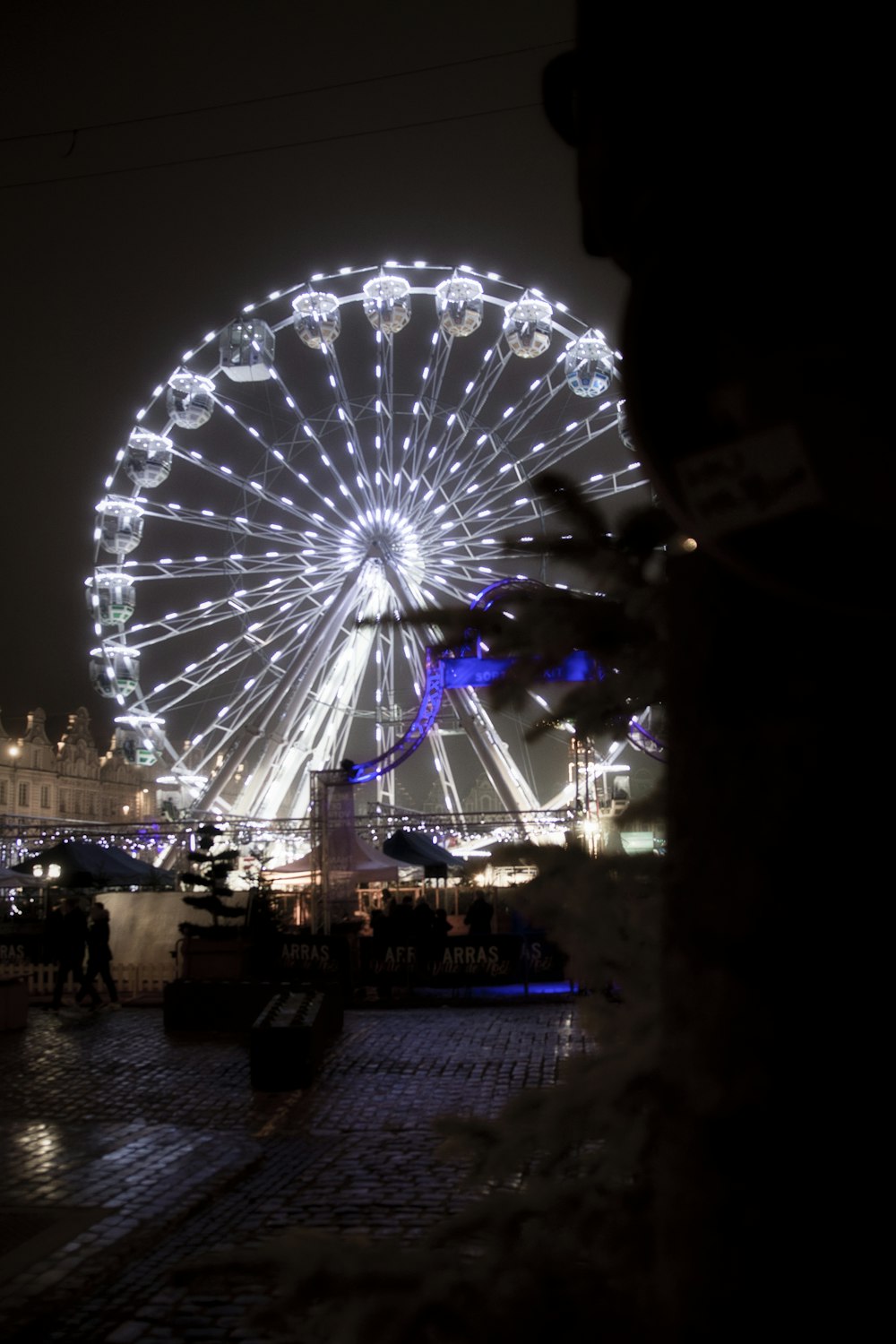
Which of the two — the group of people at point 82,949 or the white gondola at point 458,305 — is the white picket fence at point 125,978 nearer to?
the group of people at point 82,949

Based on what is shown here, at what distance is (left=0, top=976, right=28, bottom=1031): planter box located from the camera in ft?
48.0

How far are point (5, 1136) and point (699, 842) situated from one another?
851 cm

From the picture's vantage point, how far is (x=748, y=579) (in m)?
1.37

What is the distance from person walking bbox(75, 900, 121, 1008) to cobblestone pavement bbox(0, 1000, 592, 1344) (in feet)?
8.43

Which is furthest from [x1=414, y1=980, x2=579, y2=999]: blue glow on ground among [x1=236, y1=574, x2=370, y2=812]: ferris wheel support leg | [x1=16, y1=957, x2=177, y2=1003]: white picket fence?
[x1=236, y1=574, x2=370, y2=812]: ferris wheel support leg

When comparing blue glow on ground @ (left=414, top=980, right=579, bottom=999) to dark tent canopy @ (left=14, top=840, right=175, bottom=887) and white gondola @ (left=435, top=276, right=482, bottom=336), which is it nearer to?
dark tent canopy @ (left=14, top=840, right=175, bottom=887)

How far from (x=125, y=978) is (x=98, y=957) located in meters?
2.22

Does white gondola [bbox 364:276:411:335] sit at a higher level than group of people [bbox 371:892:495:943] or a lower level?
higher

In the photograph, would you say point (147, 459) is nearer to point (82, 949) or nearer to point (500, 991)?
point (82, 949)

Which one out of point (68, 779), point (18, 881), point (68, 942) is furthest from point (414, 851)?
point (68, 779)

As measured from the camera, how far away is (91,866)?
801 inches

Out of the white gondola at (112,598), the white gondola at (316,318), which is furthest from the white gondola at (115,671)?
the white gondola at (316,318)

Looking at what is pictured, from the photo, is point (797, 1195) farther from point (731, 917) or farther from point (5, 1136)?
point (5, 1136)

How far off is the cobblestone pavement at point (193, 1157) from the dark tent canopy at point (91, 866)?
6.10 meters
